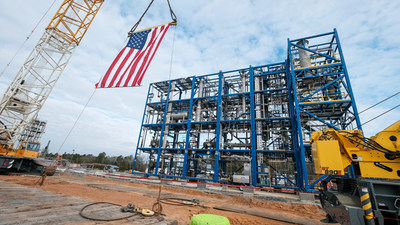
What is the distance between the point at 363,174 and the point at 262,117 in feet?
49.8

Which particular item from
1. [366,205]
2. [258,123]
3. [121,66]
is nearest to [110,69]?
[121,66]

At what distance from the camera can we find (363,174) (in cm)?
495

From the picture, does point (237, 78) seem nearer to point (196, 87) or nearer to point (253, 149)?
point (196, 87)

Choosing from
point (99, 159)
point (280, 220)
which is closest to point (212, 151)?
point (280, 220)

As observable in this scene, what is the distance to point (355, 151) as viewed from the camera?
520 centimetres

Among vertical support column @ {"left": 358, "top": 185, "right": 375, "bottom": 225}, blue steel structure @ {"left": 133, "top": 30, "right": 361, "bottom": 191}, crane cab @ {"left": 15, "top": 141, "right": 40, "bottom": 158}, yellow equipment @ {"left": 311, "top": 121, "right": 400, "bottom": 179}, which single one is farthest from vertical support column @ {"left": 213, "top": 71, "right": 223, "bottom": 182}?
crane cab @ {"left": 15, "top": 141, "right": 40, "bottom": 158}

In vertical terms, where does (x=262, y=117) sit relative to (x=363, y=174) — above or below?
above

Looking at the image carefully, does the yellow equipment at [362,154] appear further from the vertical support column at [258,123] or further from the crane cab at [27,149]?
the crane cab at [27,149]

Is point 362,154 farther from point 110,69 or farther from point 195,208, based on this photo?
point 110,69

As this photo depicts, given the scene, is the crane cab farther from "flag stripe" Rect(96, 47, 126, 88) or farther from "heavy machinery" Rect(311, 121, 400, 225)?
"heavy machinery" Rect(311, 121, 400, 225)

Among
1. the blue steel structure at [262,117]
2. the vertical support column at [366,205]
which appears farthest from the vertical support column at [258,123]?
the vertical support column at [366,205]

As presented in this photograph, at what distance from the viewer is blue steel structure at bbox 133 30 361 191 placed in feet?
51.2

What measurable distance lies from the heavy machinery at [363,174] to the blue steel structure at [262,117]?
28.9 feet

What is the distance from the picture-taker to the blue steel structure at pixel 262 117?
1560cm
